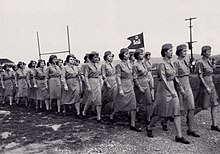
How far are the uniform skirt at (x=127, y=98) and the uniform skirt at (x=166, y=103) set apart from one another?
101 cm

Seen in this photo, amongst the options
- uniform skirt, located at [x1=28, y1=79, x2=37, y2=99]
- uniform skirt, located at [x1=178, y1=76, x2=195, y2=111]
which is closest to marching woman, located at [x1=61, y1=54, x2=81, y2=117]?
uniform skirt, located at [x1=28, y1=79, x2=37, y2=99]

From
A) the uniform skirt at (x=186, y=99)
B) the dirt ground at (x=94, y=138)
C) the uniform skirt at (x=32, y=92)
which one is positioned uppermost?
the uniform skirt at (x=186, y=99)

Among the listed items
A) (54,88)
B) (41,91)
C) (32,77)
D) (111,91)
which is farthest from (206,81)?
(32,77)

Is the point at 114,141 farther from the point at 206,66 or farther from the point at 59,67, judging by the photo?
the point at 59,67

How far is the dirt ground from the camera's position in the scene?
5570mm

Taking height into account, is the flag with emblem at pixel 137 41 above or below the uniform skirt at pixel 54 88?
above

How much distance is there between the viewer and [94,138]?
6.25 meters

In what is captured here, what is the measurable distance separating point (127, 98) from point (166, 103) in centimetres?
135

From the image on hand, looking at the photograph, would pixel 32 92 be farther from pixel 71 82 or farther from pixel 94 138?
pixel 94 138

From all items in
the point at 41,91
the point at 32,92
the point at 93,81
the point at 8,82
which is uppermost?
the point at 93,81

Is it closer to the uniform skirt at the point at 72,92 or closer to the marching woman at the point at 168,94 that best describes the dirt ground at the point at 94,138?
the marching woman at the point at 168,94

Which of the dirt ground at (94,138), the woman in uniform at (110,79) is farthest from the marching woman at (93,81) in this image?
Result: the dirt ground at (94,138)

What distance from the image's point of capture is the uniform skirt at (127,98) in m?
7.08

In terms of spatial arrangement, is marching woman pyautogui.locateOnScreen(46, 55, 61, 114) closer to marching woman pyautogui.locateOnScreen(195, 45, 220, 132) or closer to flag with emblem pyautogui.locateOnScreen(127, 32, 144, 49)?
flag with emblem pyautogui.locateOnScreen(127, 32, 144, 49)
